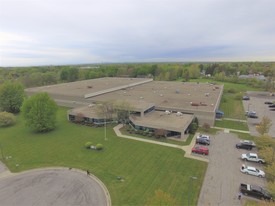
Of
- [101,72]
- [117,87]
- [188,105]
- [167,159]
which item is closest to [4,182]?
[167,159]

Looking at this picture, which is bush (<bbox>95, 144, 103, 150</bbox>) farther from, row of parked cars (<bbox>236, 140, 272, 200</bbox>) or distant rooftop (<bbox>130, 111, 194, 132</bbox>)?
row of parked cars (<bbox>236, 140, 272, 200</bbox>)

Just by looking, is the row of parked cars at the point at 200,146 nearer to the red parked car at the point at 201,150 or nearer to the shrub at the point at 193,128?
the red parked car at the point at 201,150

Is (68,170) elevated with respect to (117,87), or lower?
lower

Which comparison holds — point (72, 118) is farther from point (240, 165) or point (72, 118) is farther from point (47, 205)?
point (240, 165)

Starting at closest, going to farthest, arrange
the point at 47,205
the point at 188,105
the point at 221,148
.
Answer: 1. the point at 47,205
2. the point at 221,148
3. the point at 188,105

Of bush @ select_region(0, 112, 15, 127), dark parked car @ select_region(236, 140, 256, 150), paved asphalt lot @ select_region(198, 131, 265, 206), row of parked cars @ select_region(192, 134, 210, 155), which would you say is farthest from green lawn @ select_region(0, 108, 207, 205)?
dark parked car @ select_region(236, 140, 256, 150)

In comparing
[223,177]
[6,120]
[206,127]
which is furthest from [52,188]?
[206,127]

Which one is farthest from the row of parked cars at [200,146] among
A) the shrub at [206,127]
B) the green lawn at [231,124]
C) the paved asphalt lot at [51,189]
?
the paved asphalt lot at [51,189]
